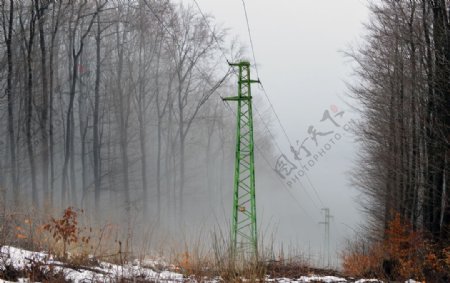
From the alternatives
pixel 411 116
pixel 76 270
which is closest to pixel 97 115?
pixel 411 116

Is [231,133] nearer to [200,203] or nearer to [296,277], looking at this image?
[200,203]

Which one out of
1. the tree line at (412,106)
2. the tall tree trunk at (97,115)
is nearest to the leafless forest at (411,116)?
the tree line at (412,106)

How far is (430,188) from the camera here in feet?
44.2

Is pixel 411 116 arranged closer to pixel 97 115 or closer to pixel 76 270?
pixel 76 270

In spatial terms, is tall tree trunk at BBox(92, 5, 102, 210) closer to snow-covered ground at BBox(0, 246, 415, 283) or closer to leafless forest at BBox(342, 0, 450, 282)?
leafless forest at BBox(342, 0, 450, 282)

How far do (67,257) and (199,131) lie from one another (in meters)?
36.3

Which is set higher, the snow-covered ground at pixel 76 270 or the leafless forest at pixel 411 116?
the leafless forest at pixel 411 116

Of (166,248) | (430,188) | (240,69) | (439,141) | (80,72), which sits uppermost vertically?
(80,72)

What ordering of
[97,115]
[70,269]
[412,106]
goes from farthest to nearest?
[97,115]
[412,106]
[70,269]

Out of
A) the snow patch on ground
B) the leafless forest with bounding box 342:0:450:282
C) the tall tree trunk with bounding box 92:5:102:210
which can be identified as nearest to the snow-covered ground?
the snow patch on ground

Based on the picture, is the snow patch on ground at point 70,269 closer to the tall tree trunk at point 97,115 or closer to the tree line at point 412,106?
the tree line at point 412,106

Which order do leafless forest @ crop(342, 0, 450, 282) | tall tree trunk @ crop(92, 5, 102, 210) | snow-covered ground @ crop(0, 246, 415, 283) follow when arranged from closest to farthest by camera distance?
snow-covered ground @ crop(0, 246, 415, 283) < leafless forest @ crop(342, 0, 450, 282) < tall tree trunk @ crop(92, 5, 102, 210)

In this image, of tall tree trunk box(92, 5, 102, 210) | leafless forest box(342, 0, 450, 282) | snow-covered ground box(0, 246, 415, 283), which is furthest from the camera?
tall tree trunk box(92, 5, 102, 210)

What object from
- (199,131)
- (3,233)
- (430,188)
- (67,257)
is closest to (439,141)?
(430,188)
